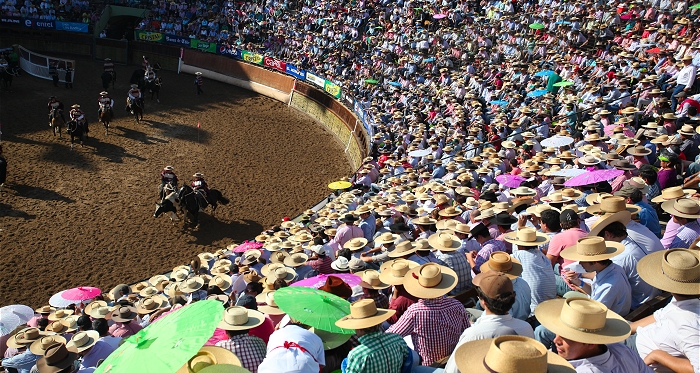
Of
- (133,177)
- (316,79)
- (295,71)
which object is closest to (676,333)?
(133,177)

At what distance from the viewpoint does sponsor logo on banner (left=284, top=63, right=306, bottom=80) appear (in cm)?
3350

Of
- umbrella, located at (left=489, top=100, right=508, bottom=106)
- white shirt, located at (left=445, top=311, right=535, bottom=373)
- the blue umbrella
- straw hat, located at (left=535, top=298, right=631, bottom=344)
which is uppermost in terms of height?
the blue umbrella

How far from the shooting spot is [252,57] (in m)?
36.3

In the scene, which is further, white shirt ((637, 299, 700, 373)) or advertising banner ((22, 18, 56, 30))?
advertising banner ((22, 18, 56, 30))

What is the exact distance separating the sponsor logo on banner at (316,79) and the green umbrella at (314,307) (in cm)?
2661

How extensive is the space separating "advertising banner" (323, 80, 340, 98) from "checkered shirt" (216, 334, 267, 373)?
2510 cm

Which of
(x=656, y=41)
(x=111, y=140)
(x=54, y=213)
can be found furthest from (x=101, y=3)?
(x=656, y=41)

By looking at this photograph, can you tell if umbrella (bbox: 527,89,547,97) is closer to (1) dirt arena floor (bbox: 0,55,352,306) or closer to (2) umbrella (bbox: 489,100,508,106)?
(2) umbrella (bbox: 489,100,508,106)

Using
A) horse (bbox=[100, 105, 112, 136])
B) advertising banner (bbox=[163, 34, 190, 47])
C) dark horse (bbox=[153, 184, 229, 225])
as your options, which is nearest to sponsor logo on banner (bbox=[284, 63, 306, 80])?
advertising banner (bbox=[163, 34, 190, 47])

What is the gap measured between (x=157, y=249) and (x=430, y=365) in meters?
13.2

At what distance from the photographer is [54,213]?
1884cm

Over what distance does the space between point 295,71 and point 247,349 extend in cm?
2975

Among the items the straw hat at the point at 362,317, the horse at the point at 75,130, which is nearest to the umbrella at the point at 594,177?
the straw hat at the point at 362,317

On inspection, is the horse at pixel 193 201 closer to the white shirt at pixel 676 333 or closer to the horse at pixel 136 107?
the horse at pixel 136 107
